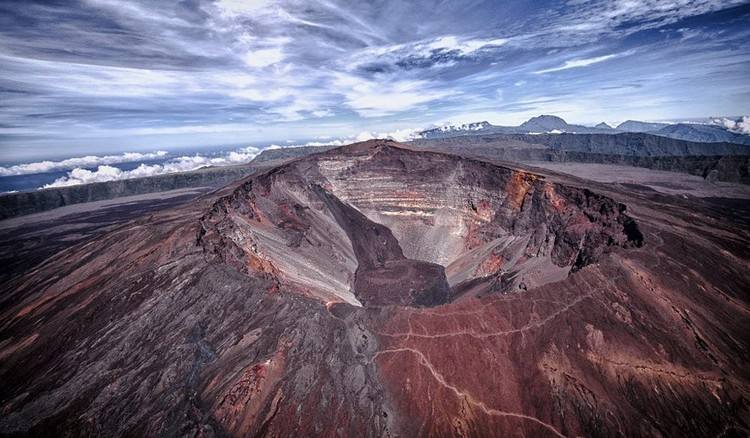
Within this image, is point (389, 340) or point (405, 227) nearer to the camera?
point (389, 340)

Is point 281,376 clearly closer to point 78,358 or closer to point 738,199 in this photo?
point 78,358

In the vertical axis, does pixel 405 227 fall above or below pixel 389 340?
below

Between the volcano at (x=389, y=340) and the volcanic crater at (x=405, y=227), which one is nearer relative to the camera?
the volcano at (x=389, y=340)

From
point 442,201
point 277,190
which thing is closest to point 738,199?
point 442,201

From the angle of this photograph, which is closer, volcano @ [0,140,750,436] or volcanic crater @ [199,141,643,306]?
volcano @ [0,140,750,436]
